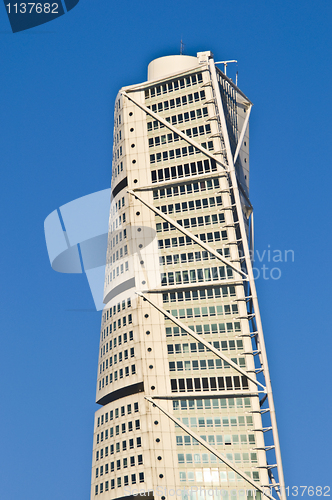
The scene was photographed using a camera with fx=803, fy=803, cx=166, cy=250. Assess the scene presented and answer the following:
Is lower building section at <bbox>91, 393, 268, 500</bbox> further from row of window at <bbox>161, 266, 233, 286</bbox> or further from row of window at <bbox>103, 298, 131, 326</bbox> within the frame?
row of window at <bbox>161, 266, 233, 286</bbox>

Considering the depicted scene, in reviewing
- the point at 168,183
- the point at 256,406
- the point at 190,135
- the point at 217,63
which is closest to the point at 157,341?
the point at 256,406

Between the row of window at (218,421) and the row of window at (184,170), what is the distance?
3612cm

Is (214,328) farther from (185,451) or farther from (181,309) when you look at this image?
(185,451)

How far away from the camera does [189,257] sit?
118m

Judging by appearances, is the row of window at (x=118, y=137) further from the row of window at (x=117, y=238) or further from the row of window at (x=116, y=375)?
the row of window at (x=116, y=375)

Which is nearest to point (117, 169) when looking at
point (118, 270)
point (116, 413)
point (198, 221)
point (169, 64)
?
point (118, 270)

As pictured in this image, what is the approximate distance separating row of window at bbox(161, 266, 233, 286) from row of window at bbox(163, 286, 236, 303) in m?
1.47

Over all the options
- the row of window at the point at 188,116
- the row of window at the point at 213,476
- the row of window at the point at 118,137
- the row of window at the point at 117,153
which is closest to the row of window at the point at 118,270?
the row of window at the point at 117,153

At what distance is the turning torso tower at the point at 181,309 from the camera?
108000 mm

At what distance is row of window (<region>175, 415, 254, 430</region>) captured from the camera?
358 feet

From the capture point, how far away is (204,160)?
12050 centimetres

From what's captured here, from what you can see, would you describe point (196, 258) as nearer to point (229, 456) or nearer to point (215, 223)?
point (215, 223)

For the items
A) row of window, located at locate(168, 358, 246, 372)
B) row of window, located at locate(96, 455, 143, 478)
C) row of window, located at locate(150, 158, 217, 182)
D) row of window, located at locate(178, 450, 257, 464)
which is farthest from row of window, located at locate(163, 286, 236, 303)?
row of window, located at locate(96, 455, 143, 478)

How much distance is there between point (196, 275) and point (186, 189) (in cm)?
1338
